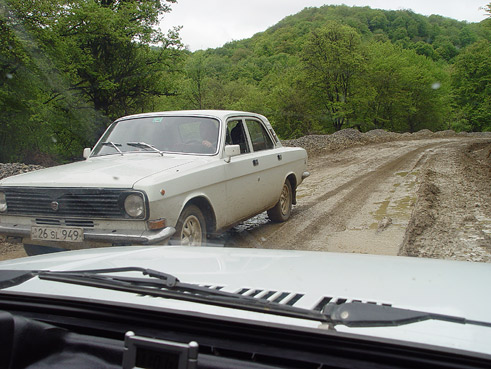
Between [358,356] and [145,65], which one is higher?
[145,65]

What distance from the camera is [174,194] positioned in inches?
161

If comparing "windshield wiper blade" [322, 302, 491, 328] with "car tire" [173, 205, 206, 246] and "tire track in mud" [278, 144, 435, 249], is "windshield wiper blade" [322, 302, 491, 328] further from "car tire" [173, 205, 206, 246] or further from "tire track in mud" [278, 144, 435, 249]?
"tire track in mud" [278, 144, 435, 249]

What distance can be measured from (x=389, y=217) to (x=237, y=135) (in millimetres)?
2935

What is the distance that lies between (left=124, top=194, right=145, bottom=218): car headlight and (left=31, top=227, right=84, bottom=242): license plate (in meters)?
0.52

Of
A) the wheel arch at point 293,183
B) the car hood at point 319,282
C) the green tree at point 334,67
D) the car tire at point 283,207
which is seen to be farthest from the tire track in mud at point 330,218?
the green tree at point 334,67

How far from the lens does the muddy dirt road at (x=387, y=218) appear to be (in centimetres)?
530

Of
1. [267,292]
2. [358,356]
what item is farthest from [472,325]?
[267,292]

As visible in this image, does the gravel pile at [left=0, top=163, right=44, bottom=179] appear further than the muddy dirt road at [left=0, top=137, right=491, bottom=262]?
Yes

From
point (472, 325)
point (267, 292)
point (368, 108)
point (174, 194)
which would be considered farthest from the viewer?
point (368, 108)

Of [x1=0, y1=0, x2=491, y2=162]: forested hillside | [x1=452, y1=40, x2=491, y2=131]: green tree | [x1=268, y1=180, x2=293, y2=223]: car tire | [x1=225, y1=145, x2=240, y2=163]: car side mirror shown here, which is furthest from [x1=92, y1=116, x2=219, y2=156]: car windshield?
[x1=452, y1=40, x2=491, y2=131]: green tree

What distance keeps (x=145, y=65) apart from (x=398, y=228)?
934 inches

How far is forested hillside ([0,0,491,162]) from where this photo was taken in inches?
792

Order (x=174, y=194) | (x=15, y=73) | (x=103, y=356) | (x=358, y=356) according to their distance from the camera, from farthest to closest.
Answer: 1. (x=15, y=73)
2. (x=174, y=194)
3. (x=103, y=356)
4. (x=358, y=356)

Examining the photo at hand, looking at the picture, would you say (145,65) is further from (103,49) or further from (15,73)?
(15,73)
